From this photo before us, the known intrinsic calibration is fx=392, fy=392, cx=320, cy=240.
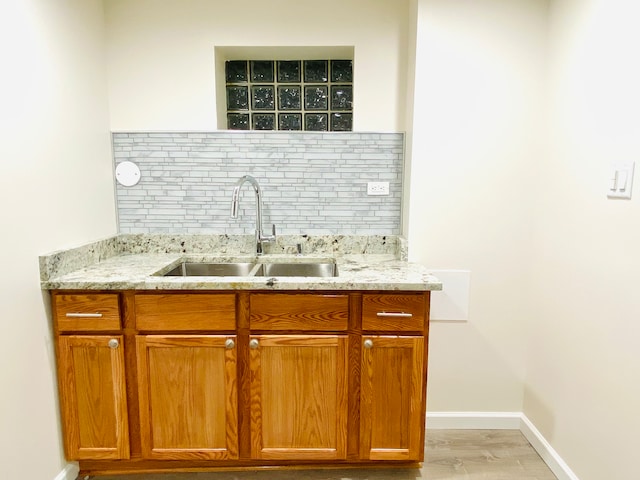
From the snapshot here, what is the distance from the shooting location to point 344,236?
2.11m

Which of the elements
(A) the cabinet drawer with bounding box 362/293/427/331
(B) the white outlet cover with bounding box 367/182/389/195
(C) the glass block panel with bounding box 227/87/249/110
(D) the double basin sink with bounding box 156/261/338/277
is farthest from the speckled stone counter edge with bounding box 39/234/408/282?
(C) the glass block panel with bounding box 227/87/249/110

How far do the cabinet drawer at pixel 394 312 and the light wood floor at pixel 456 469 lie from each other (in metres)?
0.69

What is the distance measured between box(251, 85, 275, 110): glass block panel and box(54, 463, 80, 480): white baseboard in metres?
1.91

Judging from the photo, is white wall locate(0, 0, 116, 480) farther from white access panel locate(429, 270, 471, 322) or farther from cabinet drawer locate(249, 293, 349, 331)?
white access panel locate(429, 270, 471, 322)

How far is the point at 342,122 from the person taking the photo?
7.14 feet

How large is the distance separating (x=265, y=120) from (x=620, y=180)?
1.65 meters

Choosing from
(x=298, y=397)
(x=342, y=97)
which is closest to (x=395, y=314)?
(x=298, y=397)

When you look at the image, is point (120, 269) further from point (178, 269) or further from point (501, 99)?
point (501, 99)

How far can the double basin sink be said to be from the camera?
6.58 ft

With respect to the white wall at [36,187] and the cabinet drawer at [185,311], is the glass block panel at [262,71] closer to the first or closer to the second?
the white wall at [36,187]

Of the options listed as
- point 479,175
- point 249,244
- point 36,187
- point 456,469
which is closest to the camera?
point 36,187

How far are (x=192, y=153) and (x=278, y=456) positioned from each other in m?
1.51

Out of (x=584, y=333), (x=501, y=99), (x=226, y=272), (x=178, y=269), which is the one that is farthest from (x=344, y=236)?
(x=584, y=333)

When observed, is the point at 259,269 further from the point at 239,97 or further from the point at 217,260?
the point at 239,97
